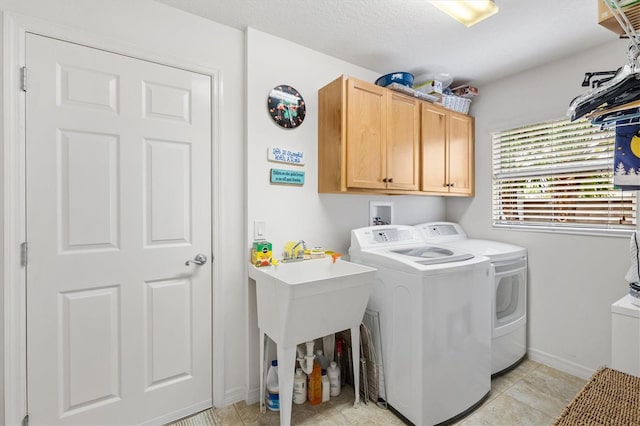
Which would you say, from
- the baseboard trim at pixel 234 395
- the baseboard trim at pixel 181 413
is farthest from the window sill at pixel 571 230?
the baseboard trim at pixel 181 413

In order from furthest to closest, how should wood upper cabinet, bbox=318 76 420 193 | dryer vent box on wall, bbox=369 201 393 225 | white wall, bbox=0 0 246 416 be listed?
dryer vent box on wall, bbox=369 201 393 225 → wood upper cabinet, bbox=318 76 420 193 → white wall, bbox=0 0 246 416

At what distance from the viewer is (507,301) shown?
240 cm

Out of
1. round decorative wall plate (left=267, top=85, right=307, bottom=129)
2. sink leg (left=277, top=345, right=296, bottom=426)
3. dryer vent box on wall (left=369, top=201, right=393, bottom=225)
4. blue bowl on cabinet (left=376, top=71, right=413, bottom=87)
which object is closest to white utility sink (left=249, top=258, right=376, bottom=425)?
sink leg (left=277, top=345, right=296, bottom=426)

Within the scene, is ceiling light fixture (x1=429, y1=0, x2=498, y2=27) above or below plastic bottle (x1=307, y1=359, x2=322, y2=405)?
above

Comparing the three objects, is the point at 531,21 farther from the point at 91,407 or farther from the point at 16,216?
the point at 91,407

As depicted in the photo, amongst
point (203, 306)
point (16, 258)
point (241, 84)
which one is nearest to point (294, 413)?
point (203, 306)

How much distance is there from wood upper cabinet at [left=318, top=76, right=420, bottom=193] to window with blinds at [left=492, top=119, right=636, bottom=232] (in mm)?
995

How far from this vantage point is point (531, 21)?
185 centimetres

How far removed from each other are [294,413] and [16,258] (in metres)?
1.76

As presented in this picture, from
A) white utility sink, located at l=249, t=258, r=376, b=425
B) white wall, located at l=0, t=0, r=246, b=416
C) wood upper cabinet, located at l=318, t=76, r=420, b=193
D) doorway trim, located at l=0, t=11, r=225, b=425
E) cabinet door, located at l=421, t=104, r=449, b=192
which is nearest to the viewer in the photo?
doorway trim, located at l=0, t=11, r=225, b=425

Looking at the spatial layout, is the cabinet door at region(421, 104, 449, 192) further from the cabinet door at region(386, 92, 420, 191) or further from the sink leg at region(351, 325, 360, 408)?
the sink leg at region(351, 325, 360, 408)

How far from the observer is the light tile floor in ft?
5.95

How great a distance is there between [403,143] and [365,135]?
1.38 feet

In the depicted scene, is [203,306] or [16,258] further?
[203,306]
